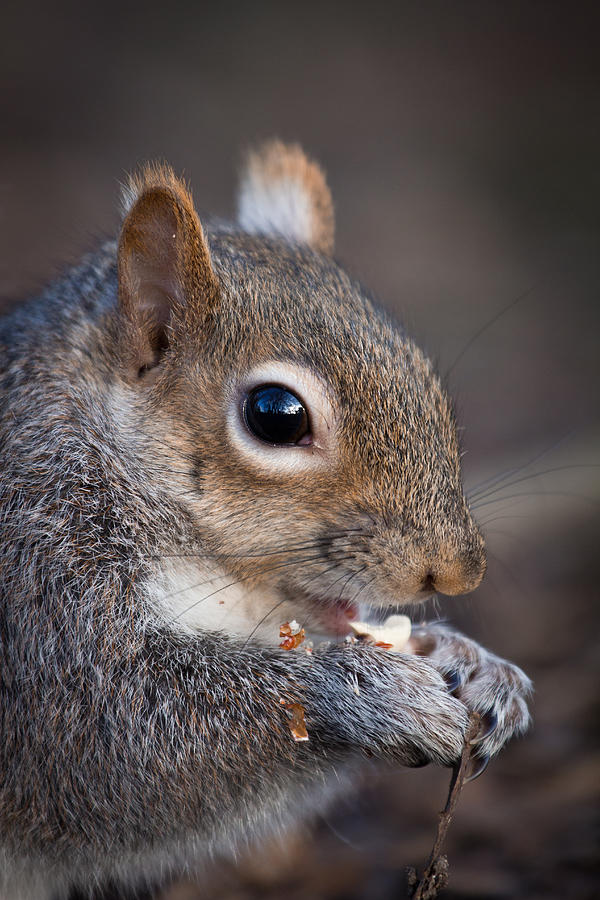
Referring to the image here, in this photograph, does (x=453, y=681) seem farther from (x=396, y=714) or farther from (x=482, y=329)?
(x=482, y=329)

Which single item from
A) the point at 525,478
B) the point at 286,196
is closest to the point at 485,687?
the point at 525,478

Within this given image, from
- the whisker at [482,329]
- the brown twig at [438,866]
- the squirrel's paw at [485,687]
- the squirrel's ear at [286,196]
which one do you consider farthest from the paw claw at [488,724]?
the squirrel's ear at [286,196]

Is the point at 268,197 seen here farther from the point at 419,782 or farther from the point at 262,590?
the point at 419,782

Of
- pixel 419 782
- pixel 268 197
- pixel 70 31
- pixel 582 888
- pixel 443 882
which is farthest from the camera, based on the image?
pixel 70 31

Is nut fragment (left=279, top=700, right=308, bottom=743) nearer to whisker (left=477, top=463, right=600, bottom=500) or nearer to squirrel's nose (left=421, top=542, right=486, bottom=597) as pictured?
squirrel's nose (left=421, top=542, right=486, bottom=597)

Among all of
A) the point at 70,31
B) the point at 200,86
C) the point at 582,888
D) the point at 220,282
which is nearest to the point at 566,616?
the point at 582,888

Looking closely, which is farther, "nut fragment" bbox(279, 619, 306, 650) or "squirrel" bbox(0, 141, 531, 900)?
"nut fragment" bbox(279, 619, 306, 650)

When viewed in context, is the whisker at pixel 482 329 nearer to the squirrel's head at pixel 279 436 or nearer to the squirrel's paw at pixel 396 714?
the squirrel's head at pixel 279 436

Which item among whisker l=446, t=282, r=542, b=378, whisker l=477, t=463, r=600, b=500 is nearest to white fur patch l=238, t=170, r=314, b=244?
whisker l=446, t=282, r=542, b=378

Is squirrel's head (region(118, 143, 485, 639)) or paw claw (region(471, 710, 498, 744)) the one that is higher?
squirrel's head (region(118, 143, 485, 639))
